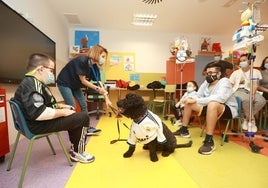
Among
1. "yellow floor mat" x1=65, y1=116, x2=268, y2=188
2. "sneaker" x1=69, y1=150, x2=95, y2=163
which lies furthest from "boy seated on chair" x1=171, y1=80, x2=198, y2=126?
"sneaker" x1=69, y1=150, x2=95, y2=163

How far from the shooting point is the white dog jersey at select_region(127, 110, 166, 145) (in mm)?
1725

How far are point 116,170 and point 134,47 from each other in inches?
189

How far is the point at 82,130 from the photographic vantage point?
65.7 inches

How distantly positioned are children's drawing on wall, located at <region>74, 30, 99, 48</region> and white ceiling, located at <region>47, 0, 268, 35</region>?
0.60 ft

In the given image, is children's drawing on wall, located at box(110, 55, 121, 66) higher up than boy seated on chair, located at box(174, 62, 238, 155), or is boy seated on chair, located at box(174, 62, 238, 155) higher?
children's drawing on wall, located at box(110, 55, 121, 66)

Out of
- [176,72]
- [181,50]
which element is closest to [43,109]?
[181,50]

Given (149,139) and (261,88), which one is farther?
(261,88)

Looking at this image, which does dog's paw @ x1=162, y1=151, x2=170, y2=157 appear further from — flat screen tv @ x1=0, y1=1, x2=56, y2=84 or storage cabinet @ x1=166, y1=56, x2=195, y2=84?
storage cabinet @ x1=166, y1=56, x2=195, y2=84

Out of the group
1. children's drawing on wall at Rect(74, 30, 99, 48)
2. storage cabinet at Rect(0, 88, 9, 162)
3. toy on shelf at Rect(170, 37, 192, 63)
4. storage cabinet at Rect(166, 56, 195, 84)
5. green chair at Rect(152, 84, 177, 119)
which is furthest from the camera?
children's drawing on wall at Rect(74, 30, 99, 48)

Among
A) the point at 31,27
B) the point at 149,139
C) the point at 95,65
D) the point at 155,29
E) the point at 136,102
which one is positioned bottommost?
the point at 149,139

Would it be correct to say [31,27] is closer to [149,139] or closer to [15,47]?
[15,47]

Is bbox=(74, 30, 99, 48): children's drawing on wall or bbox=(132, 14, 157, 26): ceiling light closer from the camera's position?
bbox=(132, 14, 157, 26): ceiling light

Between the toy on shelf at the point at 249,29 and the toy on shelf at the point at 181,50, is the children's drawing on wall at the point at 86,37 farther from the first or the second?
the toy on shelf at the point at 249,29

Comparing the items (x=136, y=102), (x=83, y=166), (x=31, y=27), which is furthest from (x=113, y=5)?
(x=83, y=166)
